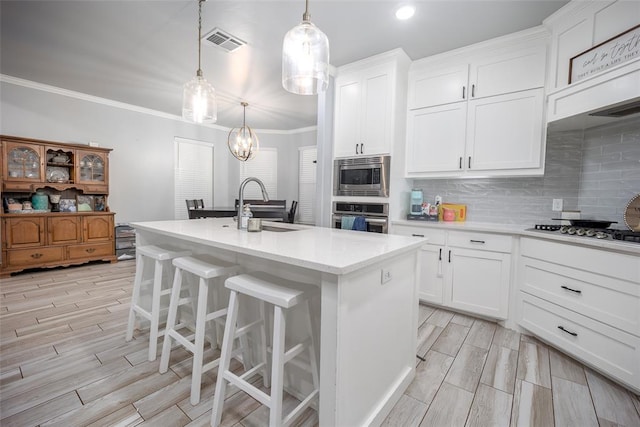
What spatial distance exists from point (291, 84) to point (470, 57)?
6.61 ft

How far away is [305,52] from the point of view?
163 cm

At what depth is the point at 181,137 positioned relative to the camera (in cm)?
572

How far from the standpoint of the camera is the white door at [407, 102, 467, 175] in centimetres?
287

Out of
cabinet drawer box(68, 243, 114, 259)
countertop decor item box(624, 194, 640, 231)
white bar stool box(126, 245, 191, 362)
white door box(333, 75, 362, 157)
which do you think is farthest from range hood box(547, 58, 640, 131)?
cabinet drawer box(68, 243, 114, 259)

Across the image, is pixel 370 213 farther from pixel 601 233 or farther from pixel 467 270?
pixel 601 233

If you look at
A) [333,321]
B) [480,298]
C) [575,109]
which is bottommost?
[480,298]

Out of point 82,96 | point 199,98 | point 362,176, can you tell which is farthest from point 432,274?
point 82,96

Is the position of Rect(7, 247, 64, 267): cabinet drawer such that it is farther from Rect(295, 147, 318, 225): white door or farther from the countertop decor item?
the countertop decor item

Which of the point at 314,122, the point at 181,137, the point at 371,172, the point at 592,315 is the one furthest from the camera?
the point at 314,122

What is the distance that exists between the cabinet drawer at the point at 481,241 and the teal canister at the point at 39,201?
209 inches

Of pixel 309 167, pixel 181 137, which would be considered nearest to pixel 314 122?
pixel 309 167

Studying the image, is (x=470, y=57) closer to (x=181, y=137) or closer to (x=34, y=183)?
(x=181, y=137)

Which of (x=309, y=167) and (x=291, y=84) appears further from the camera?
(x=309, y=167)

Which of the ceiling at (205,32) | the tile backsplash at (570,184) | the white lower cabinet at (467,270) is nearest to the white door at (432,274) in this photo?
the white lower cabinet at (467,270)
